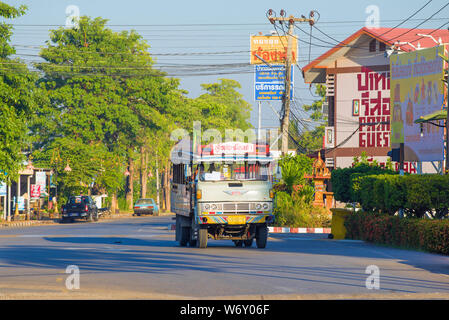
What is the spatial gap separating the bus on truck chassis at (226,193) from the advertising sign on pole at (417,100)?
10957mm

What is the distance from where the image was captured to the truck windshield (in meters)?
24.4

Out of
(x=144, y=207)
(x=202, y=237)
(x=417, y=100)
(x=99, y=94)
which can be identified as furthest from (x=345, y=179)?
(x=99, y=94)

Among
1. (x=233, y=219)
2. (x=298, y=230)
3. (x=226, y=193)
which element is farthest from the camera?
(x=298, y=230)

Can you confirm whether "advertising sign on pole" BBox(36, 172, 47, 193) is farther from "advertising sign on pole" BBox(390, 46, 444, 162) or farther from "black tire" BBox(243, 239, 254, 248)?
"black tire" BBox(243, 239, 254, 248)

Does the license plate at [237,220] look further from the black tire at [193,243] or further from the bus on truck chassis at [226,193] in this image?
the black tire at [193,243]

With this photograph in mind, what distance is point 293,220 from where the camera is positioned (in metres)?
37.1

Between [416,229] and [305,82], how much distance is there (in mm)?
41876

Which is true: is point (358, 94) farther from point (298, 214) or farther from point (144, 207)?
point (298, 214)

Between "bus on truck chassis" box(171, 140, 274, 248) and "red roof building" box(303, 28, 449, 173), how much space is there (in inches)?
1335

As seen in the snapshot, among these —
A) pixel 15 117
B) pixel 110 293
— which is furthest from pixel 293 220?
pixel 110 293

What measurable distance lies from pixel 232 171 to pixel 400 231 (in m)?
5.27

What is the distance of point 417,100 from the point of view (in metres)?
36.6

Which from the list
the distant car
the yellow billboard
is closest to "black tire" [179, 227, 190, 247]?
the distant car
